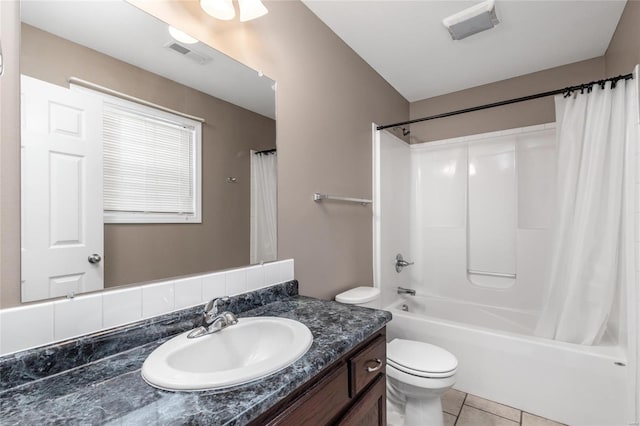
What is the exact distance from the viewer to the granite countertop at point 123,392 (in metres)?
0.58

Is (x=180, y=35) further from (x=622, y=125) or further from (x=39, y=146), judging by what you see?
(x=622, y=125)

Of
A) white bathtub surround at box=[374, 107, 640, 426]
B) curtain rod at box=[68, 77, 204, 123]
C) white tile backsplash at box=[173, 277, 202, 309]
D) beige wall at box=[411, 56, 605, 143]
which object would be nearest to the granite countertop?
white tile backsplash at box=[173, 277, 202, 309]

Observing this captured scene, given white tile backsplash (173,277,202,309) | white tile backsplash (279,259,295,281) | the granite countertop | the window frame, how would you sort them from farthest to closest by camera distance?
white tile backsplash (279,259,295,281)
white tile backsplash (173,277,202,309)
the window frame
the granite countertop

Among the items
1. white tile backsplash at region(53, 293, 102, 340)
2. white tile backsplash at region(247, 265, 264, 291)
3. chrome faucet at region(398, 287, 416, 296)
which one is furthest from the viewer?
chrome faucet at region(398, 287, 416, 296)

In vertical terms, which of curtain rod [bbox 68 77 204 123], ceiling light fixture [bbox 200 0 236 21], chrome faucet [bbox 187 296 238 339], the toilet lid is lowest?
the toilet lid

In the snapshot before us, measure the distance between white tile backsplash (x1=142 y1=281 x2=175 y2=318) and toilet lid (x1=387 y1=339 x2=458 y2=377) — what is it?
47.8 inches

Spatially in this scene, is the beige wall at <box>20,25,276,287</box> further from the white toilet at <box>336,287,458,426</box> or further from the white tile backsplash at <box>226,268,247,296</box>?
the white toilet at <box>336,287,458,426</box>

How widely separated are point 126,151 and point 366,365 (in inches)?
43.6

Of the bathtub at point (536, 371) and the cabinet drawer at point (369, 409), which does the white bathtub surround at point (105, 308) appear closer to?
the cabinet drawer at point (369, 409)

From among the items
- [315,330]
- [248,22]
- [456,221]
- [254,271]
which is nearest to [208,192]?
[254,271]

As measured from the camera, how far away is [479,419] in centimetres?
180

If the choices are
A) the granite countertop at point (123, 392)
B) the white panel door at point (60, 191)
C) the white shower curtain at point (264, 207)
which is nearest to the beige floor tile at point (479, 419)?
the granite countertop at point (123, 392)

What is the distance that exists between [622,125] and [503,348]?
1.46 meters

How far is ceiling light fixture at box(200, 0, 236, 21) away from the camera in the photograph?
1.16 meters
